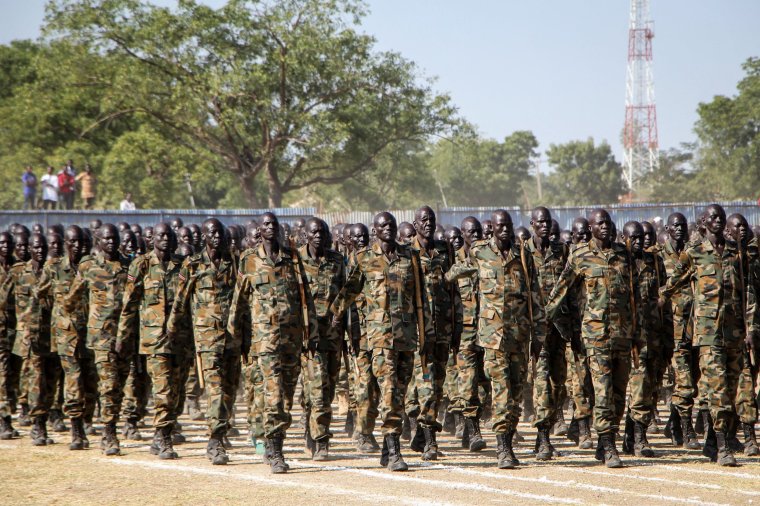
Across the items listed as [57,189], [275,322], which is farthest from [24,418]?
[57,189]

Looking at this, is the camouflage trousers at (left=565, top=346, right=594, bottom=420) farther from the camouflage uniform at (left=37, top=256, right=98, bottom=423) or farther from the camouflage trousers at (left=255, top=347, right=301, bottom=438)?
the camouflage uniform at (left=37, top=256, right=98, bottom=423)

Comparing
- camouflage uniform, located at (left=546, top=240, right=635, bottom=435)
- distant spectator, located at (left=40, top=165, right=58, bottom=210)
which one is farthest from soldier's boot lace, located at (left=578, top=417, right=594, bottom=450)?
distant spectator, located at (left=40, top=165, right=58, bottom=210)

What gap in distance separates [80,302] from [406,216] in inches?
576

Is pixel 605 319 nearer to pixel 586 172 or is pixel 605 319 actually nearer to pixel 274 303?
pixel 274 303

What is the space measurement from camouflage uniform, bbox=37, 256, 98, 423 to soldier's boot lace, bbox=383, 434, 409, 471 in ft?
12.4

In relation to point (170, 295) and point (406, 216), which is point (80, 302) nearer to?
point (170, 295)

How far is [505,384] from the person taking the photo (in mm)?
8805

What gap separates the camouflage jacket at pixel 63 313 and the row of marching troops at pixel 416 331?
2 centimetres

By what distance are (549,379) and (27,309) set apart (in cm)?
649

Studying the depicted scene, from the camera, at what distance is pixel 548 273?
35.2 feet

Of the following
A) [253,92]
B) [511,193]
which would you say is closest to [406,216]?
[253,92]

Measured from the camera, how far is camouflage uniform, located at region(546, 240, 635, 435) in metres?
8.87

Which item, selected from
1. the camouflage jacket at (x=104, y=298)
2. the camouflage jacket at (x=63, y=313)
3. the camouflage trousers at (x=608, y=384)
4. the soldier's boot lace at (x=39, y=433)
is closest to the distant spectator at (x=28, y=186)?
the camouflage jacket at (x=63, y=313)

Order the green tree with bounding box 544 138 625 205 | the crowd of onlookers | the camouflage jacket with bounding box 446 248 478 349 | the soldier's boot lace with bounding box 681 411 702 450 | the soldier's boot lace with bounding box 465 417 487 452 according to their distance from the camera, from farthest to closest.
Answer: the green tree with bounding box 544 138 625 205, the crowd of onlookers, the soldier's boot lace with bounding box 681 411 702 450, the soldier's boot lace with bounding box 465 417 487 452, the camouflage jacket with bounding box 446 248 478 349
